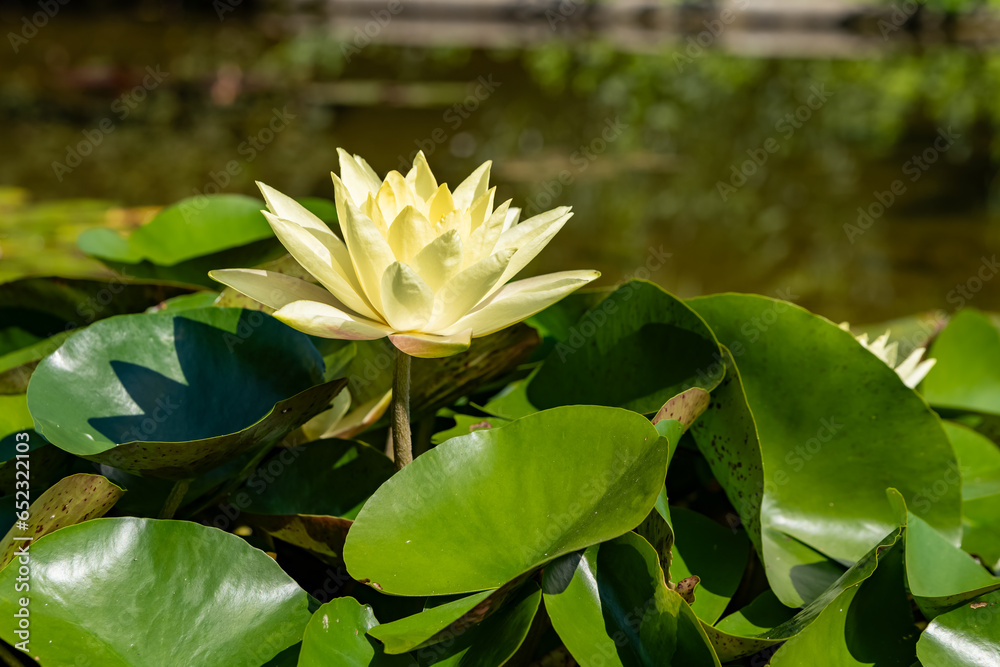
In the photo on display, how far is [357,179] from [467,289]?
0.16 metres

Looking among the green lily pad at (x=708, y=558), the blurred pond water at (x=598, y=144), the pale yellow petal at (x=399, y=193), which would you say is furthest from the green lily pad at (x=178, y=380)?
the blurred pond water at (x=598, y=144)

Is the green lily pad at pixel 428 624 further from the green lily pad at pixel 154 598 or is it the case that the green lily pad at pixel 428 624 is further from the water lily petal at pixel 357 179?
the water lily petal at pixel 357 179

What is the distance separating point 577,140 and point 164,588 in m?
4.78

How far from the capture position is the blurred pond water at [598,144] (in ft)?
10.1

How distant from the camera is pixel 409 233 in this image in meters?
0.52

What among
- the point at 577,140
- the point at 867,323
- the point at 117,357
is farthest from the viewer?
the point at 577,140

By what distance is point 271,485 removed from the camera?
667 mm

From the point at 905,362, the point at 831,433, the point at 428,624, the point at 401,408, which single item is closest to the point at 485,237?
the point at 401,408

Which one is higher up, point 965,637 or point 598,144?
point 965,637

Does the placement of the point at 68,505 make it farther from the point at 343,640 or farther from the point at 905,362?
the point at 905,362

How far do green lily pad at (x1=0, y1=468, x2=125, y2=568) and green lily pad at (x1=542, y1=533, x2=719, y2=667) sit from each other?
1.02 ft

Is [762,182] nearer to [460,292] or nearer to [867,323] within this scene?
[867,323]

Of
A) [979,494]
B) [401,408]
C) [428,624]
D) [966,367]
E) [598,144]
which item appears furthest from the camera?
[598,144]

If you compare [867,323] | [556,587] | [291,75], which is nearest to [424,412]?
[556,587]
